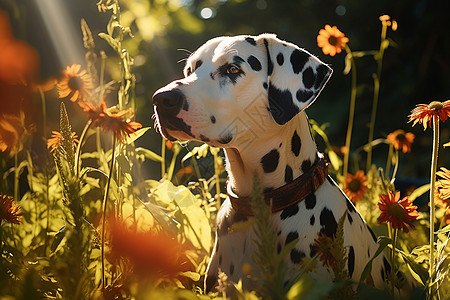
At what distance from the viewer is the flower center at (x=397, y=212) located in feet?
5.89

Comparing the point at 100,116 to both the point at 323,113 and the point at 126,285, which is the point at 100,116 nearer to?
the point at 126,285

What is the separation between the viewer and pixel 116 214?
2049 mm

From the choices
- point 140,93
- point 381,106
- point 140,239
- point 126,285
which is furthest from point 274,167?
point 140,93

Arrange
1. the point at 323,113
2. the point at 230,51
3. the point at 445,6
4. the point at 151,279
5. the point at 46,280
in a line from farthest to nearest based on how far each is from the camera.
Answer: the point at 323,113 < the point at 445,6 < the point at 230,51 < the point at 46,280 < the point at 151,279

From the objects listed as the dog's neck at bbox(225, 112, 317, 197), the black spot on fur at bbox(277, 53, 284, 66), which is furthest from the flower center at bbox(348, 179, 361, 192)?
the black spot on fur at bbox(277, 53, 284, 66)

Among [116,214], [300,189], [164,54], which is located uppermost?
[116,214]

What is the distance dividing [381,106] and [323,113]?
1.19 metres

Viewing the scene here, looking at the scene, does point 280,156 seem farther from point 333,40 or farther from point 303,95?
point 333,40

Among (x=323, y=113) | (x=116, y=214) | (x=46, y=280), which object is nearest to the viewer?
(x=46, y=280)

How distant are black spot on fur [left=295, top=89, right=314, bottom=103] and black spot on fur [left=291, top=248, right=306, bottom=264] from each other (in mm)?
707

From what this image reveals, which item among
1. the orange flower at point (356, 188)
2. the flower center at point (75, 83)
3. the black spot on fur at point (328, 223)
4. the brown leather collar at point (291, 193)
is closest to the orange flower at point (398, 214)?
the black spot on fur at point (328, 223)

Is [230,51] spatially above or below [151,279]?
above

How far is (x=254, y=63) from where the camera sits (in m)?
2.23

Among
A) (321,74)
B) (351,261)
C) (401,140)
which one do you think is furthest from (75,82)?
(401,140)
